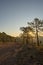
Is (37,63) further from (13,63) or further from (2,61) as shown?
(2,61)

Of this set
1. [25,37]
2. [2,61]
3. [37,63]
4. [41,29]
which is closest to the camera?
[37,63]

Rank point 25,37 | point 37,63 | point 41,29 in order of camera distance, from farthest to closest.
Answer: point 25,37
point 41,29
point 37,63

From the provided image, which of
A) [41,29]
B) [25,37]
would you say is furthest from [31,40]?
[41,29]

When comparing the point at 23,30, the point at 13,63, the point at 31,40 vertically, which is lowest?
the point at 13,63

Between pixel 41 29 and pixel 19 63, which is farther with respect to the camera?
pixel 41 29

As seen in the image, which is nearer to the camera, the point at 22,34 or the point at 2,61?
the point at 2,61

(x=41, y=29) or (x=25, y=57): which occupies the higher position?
(x=41, y=29)

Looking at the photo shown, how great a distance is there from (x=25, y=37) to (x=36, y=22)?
6.42 metres

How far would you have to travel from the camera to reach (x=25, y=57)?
62.9 feet

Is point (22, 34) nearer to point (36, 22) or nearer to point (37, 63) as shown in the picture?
point (36, 22)

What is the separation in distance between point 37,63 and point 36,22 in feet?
99.6

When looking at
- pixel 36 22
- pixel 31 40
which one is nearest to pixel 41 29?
pixel 36 22

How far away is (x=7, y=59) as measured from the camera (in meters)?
18.7

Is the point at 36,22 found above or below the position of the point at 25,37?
above
